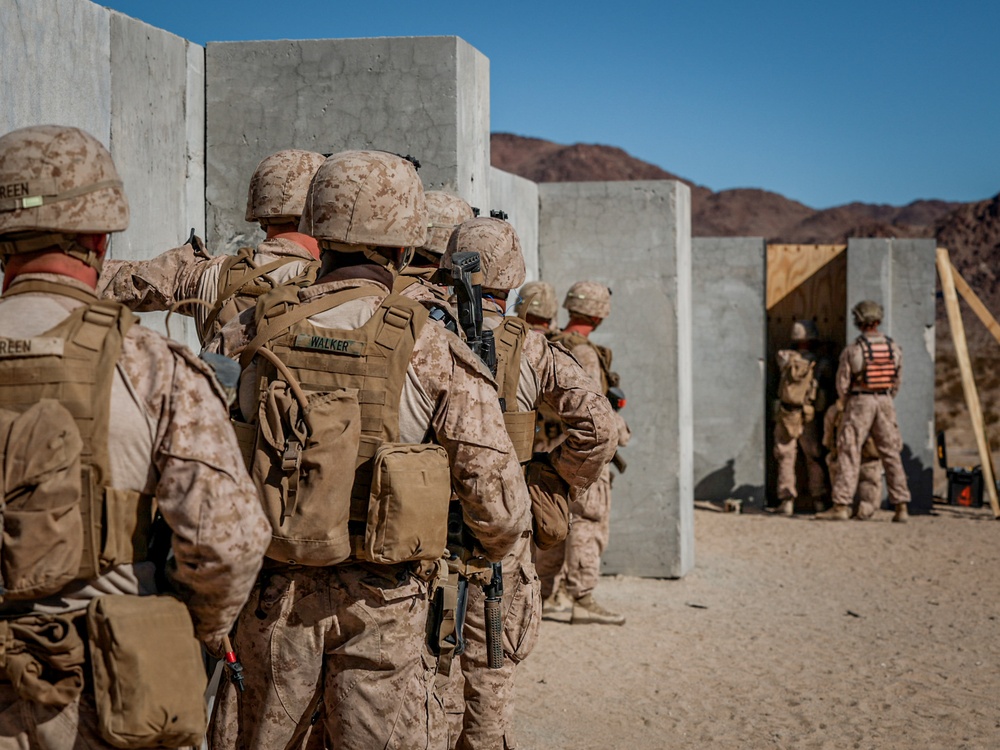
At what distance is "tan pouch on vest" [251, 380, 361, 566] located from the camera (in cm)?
298

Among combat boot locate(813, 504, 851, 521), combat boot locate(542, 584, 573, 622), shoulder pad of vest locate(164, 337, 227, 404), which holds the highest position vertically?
shoulder pad of vest locate(164, 337, 227, 404)

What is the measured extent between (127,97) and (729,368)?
28.6ft

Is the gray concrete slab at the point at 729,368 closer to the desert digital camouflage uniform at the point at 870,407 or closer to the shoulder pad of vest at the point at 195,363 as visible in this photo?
the desert digital camouflage uniform at the point at 870,407

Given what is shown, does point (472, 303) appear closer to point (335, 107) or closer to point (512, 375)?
point (512, 375)

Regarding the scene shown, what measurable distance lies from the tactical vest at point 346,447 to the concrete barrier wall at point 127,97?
192 centimetres

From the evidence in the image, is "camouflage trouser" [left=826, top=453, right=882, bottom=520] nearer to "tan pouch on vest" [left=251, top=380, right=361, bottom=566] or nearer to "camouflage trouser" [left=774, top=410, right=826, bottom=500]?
"camouflage trouser" [left=774, top=410, right=826, bottom=500]

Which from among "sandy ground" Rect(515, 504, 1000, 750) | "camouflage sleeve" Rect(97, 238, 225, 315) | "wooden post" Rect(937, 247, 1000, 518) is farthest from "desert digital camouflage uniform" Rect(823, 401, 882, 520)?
"camouflage sleeve" Rect(97, 238, 225, 315)

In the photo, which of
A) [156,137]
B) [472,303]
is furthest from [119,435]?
[156,137]

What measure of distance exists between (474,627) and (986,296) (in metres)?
53.9

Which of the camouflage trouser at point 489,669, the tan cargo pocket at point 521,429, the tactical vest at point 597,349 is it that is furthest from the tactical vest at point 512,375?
the tactical vest at point 597,349

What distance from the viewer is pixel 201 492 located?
236cm

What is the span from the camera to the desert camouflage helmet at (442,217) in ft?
17.4

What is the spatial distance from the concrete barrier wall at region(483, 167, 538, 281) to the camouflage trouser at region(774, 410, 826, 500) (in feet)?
15.5

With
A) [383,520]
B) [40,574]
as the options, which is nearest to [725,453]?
[383,520]
